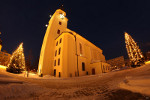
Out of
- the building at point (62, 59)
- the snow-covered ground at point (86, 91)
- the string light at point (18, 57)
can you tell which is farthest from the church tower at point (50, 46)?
the snow-covered ground at point (86, 91)

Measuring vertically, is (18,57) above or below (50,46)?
below

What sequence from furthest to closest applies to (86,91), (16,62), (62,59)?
(62,59) < (16,62) < (86,91)

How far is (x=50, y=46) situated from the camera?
Result: 2275 centimetres

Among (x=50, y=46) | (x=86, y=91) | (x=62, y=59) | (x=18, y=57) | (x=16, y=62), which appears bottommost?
A: (x=86, y=91)

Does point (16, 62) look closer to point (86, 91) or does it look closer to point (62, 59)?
point (62, 59)

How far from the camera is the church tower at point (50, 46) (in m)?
20.0

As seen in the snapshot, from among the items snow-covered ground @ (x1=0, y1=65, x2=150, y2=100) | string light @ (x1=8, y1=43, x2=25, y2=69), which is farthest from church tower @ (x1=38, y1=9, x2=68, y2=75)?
snow-covered ground @ (x1=0, y1=65, x2=150, y2=100)

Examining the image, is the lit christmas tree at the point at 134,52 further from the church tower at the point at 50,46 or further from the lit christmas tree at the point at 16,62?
the lit christmas tree at the point at 16,62

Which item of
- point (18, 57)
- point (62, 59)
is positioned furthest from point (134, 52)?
point (18, 57)

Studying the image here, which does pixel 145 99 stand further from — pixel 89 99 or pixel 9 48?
pixel 9 48

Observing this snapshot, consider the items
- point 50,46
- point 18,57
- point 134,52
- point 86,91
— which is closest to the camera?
point 86,91

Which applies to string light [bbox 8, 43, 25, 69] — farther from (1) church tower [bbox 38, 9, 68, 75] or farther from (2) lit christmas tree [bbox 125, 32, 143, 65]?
(2) lit christmas tree [bbox 125, 32, 143, 65]

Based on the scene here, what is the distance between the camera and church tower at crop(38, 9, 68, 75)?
20.0 metres

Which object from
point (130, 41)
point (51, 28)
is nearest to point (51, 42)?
point (51, 28)
